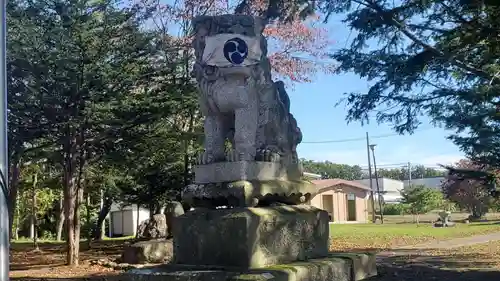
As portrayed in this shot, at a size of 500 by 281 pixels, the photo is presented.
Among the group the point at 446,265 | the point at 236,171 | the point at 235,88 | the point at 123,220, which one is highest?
the point at 235,88

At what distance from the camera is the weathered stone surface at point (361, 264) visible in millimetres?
7098

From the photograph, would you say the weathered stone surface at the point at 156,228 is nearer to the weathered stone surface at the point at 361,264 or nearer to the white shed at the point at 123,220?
the weathered stone surface at the point at 361,264

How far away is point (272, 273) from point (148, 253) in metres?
9.61

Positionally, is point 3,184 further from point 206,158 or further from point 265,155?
point 265,155

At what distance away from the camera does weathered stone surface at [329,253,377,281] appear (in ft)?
23.3

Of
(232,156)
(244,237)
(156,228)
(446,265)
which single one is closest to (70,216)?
(156,228)

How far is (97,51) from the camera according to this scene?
1525 centimetres

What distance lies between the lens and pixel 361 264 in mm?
7281

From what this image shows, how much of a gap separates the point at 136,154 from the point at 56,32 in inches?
179

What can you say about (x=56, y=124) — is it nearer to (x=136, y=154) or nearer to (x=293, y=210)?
(x=136, y=154)

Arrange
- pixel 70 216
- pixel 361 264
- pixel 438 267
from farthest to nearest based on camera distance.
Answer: pixel 70 216, pixel 438 267, pixel 361 264

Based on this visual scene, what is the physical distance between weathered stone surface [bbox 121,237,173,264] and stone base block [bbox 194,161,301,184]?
28.1ft

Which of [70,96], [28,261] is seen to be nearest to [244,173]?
[70,96]

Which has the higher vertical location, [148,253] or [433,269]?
[148,253]
